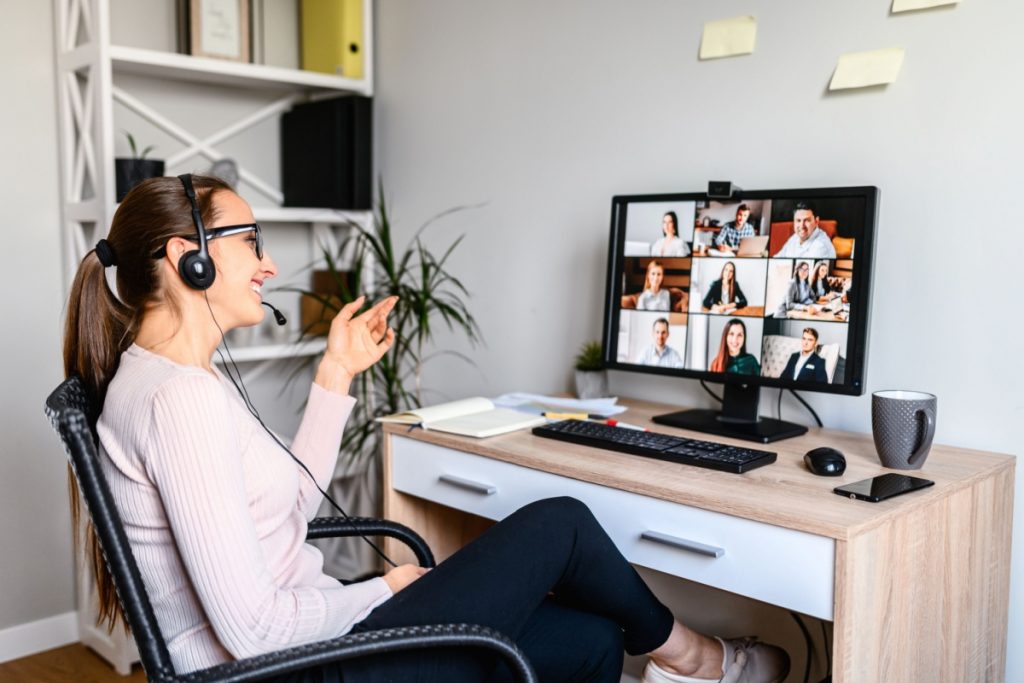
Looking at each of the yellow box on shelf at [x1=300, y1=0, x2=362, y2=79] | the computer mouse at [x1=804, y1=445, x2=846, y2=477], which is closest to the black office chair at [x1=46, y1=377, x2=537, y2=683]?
the computer mouse at [x1=804, y1=445, x2=846, y2=477]

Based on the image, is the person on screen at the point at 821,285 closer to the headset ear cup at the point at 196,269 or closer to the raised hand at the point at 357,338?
the raised hand at the point at 357,338

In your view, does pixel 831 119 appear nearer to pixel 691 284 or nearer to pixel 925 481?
pixel 691 284

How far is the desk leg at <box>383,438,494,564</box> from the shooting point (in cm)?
205

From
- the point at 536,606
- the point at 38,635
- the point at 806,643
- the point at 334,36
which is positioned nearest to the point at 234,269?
the point at 536,606

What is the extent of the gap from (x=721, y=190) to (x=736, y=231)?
85mm

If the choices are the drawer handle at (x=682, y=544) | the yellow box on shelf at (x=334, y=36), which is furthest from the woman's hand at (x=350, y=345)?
the yellow box on shelf at (x=334, y=36)

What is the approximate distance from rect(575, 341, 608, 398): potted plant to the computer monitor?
0.51 ft

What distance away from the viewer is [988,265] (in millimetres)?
1752

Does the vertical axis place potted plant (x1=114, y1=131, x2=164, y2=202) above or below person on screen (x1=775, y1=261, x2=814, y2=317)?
above

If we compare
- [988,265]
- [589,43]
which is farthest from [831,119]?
[589,43]

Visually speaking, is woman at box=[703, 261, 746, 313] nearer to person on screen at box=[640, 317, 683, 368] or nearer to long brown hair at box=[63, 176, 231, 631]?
person on screen at box=[640, 317, 683, 368]

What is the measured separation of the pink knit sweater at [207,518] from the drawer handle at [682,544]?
440 mm

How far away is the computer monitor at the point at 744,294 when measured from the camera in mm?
1763

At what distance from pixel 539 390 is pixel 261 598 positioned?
1438 mm
